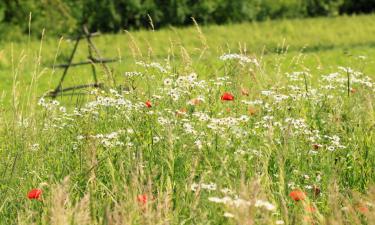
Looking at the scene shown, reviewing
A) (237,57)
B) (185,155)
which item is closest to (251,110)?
(237,57)

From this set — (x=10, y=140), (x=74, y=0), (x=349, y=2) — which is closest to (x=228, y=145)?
(x=10, y=140)

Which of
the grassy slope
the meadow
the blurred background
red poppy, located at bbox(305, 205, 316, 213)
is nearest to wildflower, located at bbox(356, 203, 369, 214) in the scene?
the meadow

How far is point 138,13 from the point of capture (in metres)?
21.4

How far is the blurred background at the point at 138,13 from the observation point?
1883 cm

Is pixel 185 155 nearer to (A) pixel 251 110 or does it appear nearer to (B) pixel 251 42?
(A) pixel 251 110

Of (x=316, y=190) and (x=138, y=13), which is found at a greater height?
(x=316, y=190)

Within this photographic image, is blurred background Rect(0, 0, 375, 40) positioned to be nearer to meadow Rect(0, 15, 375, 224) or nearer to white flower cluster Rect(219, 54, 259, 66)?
white flower cluster Rect(219, 54, 259, 66)

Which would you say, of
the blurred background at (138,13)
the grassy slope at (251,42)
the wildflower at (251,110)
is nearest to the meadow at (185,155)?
the wildflower at (251,110)

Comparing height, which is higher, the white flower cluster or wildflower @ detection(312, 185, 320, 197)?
the white flower cluster

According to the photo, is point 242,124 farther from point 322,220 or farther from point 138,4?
point 138,4

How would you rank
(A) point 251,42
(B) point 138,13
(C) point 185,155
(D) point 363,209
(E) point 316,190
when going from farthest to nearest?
(B) point 138,13, (A) point 251,42, (C) point 185,155, (E) point 316,190, (D) point 363,209

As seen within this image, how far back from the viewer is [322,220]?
4.01 meters

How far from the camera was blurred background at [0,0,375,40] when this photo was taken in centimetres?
1883

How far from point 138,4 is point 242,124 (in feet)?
49.4
